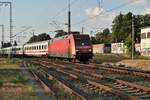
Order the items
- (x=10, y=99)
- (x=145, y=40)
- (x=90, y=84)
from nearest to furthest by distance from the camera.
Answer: (x=10, y=99) < (x=90, y=84) < (x=145, y=40)

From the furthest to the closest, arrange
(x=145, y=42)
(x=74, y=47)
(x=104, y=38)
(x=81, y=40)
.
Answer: (x=104, y=38)
(x=145, y=42)
(x=81, y=40)
(x=74, y=47)

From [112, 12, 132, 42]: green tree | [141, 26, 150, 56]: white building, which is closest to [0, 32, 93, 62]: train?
[141, 26, 150, 56]: white building

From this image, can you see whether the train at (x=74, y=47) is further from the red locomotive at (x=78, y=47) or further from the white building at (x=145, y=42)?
the white building at (x=145, y=42)

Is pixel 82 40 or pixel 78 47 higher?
pixel 82 40

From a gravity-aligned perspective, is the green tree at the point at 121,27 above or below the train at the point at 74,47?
above

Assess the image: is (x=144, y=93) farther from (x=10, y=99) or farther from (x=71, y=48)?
(x=71, y=48)

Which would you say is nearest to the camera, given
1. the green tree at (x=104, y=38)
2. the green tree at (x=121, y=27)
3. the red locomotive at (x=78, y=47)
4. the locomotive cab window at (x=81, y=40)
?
the red locomotive at (x=78, y=47)

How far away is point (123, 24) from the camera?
13725cm

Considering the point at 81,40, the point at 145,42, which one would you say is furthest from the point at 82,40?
the point at 145,42

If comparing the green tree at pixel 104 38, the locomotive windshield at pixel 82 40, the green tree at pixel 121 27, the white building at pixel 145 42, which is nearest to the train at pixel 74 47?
the locomotive windshield at pixel 82 40

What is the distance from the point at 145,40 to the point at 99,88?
66491 millimetres

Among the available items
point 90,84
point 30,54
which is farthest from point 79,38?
point 30,54

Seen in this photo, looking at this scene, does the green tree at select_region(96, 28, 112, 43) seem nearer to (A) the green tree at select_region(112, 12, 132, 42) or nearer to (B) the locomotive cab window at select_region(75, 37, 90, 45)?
(A) the green tree at select_region(112, 12, 132, 42)

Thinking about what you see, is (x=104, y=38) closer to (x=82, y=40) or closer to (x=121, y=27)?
(x=121, y=27)
